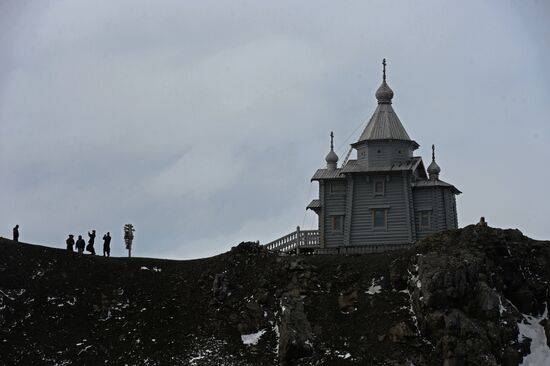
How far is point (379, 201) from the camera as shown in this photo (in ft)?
247

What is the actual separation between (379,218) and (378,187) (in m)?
2.23

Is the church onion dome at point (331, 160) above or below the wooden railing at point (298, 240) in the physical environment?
above

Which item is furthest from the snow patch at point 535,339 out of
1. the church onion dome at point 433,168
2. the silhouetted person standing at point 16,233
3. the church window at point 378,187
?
the silhouetted person standing at point 16,233

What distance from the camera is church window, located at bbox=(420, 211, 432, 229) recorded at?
246ft

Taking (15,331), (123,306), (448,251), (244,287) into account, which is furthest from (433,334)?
(15,331)

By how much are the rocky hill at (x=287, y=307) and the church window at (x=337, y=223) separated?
6.42 meters

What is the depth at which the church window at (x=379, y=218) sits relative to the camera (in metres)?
74.9

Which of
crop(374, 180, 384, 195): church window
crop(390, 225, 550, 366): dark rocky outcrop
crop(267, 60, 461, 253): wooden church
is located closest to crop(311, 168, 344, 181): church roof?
crop(267, 60, 461, 253): wooden church

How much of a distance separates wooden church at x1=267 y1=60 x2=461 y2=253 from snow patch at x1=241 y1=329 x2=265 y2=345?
1175cm

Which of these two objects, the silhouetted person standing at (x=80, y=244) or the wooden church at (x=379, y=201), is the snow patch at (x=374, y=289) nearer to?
the wooden church at (x=379, y=201)

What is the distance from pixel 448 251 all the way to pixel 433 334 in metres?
6.74

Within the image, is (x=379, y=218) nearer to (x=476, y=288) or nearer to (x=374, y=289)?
(x=374, y=289)

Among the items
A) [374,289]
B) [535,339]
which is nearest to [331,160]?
[374,289]

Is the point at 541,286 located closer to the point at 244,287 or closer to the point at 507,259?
the point at 507,259
